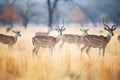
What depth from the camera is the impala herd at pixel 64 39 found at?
2.03 m

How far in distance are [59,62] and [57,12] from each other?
1.22 feet

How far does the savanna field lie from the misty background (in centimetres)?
6

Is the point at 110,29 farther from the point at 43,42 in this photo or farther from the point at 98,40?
the point at 43,42

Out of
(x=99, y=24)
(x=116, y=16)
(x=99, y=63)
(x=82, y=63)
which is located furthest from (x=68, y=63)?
(x=116, y=16)

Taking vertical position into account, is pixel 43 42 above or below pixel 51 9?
below

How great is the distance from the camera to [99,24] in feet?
6.63

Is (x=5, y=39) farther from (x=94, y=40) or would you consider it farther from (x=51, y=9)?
(x=94, y=40)

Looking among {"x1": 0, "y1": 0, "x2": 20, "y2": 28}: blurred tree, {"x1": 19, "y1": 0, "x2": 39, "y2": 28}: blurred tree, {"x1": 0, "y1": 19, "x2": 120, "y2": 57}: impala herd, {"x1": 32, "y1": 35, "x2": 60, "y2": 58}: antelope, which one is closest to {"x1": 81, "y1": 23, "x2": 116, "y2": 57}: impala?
{"x1": 0, "y1": 19, "x2": 120, "y2": 57}: impala herd

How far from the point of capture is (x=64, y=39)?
206cm

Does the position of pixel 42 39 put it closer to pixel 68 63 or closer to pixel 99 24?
pixel 68 63

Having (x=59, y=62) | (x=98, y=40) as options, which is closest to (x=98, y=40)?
(x=98, y=40)

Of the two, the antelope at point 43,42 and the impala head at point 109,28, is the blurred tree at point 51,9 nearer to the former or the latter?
the antelope at point 43,42

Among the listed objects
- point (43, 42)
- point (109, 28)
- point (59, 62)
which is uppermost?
point (109, 28)

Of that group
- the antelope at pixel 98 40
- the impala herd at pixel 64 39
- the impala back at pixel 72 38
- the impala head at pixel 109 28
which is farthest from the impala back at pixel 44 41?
the impala head at pixel 109 28
